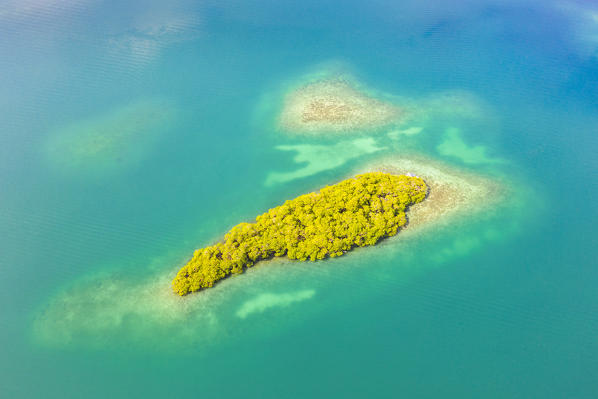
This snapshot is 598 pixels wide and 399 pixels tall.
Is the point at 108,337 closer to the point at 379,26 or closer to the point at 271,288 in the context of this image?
the point at 271,288

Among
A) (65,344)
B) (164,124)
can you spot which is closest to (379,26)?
(164,124)

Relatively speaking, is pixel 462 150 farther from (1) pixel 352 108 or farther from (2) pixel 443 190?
(1) pixel 352 108

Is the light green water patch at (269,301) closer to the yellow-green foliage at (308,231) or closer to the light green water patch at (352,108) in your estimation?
the yellow-green foliage at (308,231)

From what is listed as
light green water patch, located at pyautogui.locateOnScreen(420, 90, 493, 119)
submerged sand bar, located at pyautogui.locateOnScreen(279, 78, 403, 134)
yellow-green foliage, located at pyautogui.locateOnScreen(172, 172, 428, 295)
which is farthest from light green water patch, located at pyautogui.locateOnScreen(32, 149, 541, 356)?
light green water patch, located at pyautogui.locateOnScreen(420, 90, 493, 119)

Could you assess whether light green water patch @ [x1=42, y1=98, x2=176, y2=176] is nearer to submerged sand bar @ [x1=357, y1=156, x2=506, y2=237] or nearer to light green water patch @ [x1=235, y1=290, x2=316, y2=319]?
light green water patch @ [x1=235, y1=290, x2=316, y2=319]

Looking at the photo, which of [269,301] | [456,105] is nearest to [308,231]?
[269,301]

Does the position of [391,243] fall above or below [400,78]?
below
